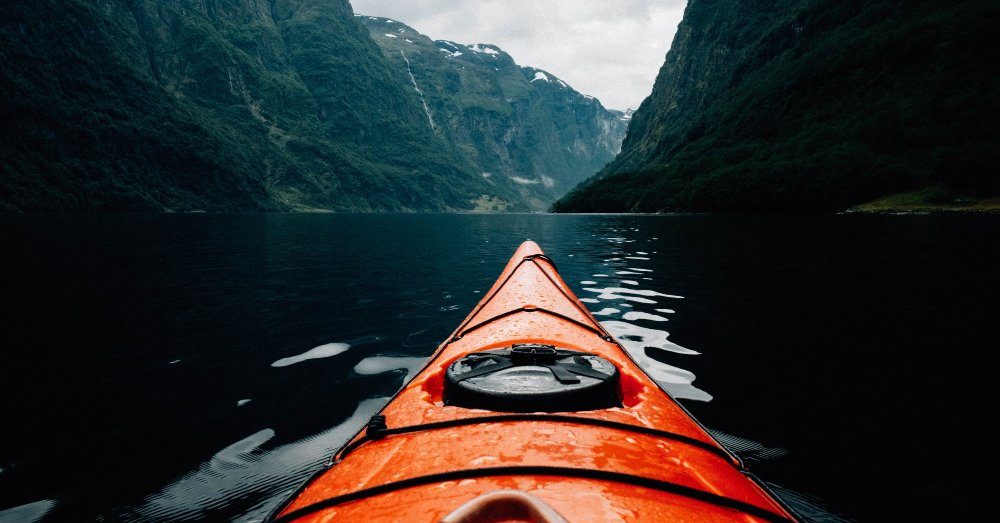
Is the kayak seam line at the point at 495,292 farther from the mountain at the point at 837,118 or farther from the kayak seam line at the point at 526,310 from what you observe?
the mountain at the point at 837,118

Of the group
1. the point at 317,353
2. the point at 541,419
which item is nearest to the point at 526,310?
the point at 541,419

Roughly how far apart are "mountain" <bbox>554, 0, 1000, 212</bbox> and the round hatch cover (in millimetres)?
82286

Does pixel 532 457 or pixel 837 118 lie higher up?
pixel 837 118

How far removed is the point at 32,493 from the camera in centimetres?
325

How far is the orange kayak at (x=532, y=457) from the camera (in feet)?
5.40

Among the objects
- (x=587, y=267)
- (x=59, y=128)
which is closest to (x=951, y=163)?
(x=587, y=267)

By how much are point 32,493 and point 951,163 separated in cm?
9287

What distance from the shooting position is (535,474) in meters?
1.82

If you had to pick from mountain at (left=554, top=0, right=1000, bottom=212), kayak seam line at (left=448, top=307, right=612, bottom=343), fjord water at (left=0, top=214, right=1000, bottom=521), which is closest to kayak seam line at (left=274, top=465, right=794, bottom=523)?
fjord water at (left=0, top=214, right=1000, bottom=521)

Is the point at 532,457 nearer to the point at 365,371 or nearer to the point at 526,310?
the point at 526,310

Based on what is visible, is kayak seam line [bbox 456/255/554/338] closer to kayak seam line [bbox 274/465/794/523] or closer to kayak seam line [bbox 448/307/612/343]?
kayak seam line [bbox 448/307/612/343]

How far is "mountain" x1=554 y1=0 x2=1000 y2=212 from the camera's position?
68688 mm

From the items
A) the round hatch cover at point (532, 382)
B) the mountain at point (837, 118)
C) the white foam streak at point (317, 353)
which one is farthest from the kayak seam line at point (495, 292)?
the mountain at point (837, 118)

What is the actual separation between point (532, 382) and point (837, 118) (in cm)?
12617
